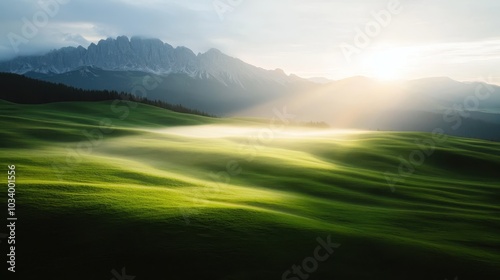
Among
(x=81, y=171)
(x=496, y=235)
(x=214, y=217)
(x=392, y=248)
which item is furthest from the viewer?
(x=81, y=171)

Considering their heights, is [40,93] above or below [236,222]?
above

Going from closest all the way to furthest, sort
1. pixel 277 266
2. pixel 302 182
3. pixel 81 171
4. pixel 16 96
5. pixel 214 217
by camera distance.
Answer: pixel 277 266 < pixel 214 217 < pixel 81 171 < pixel 302 182 < pixel 16 96

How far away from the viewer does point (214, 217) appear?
767 inches

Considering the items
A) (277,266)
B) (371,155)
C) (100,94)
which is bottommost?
(277,266)

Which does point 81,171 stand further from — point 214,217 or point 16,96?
point 16,96

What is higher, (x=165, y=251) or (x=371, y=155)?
(x=371, y=155)

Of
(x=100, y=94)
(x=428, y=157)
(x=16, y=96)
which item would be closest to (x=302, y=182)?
(x=428, y=157)

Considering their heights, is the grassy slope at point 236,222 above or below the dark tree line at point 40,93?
below

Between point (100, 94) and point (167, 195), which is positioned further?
point (100, 94)

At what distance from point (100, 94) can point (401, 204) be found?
520 ft

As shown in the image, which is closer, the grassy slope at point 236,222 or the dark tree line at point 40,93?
the grassy slope at point 236,222

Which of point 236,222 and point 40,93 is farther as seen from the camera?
point 40,93

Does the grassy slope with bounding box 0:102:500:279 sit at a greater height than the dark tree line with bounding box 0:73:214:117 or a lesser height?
lesser

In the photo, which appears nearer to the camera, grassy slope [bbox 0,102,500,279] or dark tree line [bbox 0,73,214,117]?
grassy slope [bbox 0,102,500,279]
